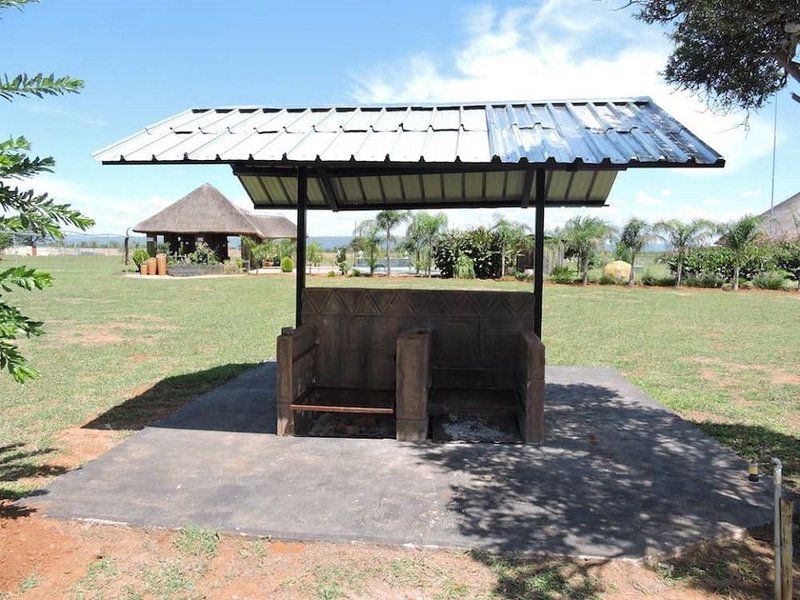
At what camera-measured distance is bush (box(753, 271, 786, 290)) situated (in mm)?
26000

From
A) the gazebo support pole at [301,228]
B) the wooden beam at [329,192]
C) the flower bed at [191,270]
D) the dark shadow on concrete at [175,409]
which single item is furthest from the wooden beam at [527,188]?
the flower bed at [191,270]

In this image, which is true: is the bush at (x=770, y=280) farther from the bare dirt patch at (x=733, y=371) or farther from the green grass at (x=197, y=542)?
the green grass at (x=197, y=542)

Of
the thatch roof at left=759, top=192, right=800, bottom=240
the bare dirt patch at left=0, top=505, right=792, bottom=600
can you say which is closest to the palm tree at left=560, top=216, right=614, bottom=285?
the thatch roof at left=759, top=192, right=800, bottom=240

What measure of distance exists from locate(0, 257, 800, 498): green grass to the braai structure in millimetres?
2046

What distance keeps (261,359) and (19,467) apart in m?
4.78

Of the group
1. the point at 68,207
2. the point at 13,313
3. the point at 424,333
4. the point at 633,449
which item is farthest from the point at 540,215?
the point at 13,313

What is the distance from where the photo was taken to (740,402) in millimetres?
6961

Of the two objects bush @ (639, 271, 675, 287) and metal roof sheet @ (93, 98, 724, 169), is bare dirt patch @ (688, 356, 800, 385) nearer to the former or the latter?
metal roof sheet @ (93, 98, 724, 169)

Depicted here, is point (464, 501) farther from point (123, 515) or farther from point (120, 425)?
point (120, 425)

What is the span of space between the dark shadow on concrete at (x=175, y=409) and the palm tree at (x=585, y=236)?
2381 centimetres

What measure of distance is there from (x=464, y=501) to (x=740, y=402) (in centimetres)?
501

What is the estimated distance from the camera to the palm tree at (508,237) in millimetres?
30078

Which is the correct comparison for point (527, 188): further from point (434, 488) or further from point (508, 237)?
point (508, 237)

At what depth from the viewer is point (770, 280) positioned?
26188mm
